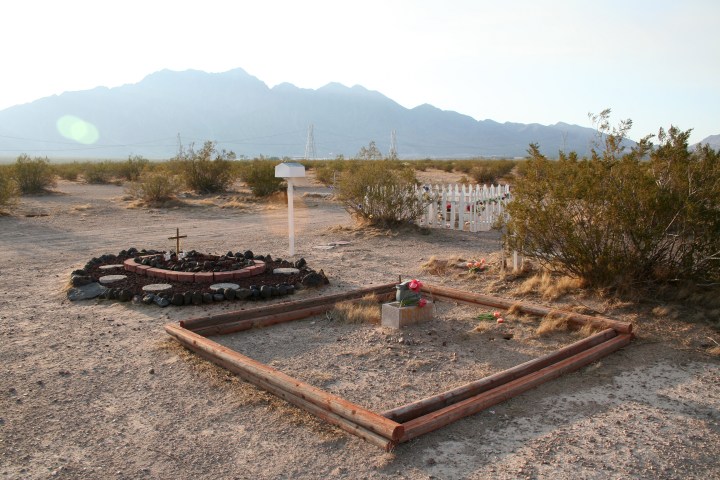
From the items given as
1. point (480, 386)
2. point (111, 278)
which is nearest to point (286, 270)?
point (111, 278)

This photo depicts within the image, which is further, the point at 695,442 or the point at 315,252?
the point at 315,252

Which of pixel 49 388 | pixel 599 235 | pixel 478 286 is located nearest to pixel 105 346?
pixel 49 388

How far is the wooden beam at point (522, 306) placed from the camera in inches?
226

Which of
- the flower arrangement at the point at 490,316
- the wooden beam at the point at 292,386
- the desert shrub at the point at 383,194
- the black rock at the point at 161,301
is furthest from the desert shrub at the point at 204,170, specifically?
the wooden beam at the point at 292,386

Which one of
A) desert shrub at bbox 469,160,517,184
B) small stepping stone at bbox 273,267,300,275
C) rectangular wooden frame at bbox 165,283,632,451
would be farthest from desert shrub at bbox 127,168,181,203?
desert shrub at bbox 469,160,517,184

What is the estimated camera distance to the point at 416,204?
13.8 m

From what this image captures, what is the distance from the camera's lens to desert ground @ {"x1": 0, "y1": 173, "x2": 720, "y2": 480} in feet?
11.2

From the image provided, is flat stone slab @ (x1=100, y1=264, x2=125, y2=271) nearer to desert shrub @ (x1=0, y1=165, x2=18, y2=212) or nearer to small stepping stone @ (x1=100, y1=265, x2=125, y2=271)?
small stepping stone @ (x1=100, y1=265, x2=125, y2=271)

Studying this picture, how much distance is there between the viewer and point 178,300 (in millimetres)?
6938

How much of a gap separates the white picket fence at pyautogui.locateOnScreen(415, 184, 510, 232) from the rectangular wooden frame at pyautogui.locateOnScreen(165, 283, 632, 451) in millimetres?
7263

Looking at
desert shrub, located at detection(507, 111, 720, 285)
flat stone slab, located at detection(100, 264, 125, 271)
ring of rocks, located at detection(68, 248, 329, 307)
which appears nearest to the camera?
desert shrub, located at detection(507, 111, 720, 285)

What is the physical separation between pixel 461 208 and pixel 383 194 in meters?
1.89

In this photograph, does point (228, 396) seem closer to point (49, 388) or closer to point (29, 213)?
point (49, 388)

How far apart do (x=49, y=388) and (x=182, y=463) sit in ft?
5.85
